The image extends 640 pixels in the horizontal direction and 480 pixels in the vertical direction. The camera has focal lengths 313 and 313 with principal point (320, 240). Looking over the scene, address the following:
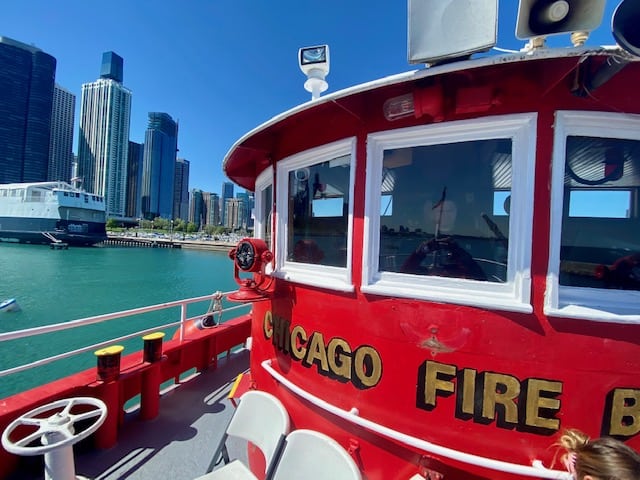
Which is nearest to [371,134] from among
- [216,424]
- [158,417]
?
[216,424]

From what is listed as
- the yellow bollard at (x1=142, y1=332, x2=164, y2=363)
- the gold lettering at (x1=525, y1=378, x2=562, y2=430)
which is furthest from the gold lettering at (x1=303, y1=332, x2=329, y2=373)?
the yellow bollard at (x1=142, y1=332, x2=164, y2=363)

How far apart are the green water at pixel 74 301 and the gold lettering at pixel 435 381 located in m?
9.19

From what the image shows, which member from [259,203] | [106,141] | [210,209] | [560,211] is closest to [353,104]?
[560,211]

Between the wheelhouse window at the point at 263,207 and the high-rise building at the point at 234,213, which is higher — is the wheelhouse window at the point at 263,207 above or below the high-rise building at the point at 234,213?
below

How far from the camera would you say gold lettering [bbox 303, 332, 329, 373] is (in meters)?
2.26

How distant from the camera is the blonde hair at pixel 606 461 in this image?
125 centimetres

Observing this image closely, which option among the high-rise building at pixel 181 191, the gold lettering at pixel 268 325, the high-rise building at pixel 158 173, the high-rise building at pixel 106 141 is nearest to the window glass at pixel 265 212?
the gold lettering at pixel 268 325

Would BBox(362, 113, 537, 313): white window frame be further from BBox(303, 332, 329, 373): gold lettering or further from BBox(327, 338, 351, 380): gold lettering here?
BBox(303, 332, 329, 373): gold lettering

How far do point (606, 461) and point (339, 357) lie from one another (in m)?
1.38

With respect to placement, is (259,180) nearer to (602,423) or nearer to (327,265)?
(327,265)

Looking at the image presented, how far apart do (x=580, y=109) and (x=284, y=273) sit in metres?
2.18

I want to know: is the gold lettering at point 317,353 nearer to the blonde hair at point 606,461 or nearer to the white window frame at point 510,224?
the white window frame at point 510,224

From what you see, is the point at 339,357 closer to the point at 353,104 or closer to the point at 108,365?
the point at 353,104

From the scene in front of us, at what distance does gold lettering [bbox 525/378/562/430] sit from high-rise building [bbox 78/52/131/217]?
143 meters
